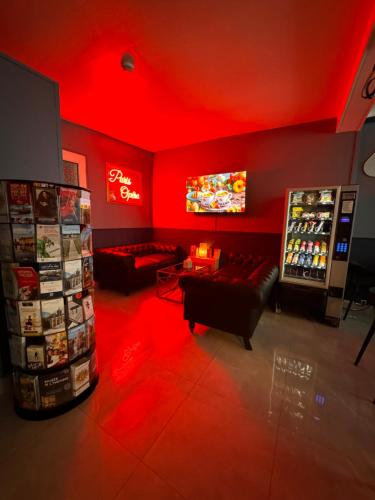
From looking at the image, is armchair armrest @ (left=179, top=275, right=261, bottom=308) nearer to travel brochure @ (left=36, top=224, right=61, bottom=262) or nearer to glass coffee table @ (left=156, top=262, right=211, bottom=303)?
glass coffee table @ (left=156, top=262, right=211, bottom=303)

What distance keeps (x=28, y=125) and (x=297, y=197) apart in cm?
327

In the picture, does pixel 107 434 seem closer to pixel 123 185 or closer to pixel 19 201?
pixel 19 201

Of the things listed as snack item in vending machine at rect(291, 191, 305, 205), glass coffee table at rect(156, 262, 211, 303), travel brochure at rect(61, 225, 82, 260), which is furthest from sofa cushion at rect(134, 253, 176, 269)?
snack item in vending machine at rect(291, 191, 305, 205)

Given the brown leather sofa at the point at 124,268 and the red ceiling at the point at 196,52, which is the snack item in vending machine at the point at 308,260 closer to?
the red ceiling at the point at 196,52

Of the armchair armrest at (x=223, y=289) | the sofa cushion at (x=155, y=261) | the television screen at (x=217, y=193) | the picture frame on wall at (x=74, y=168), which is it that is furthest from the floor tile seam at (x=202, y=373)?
the picture frame on wall at (x=74, y=168)

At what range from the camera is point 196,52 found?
6.48ft

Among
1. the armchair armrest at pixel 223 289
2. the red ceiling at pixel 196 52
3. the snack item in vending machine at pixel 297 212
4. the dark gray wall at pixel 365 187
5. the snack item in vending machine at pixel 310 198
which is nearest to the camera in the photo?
the red ceiling at pixel 196 52

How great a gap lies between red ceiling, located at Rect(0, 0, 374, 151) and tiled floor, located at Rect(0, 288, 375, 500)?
9.91 ft

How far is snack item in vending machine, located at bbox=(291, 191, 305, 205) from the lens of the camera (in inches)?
117

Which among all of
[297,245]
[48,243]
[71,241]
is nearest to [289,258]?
[297,245]

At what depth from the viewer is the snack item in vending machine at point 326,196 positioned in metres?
2.75

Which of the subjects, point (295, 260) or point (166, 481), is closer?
point (166, 481)

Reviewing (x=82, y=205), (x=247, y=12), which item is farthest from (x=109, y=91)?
(x=82, y=205)

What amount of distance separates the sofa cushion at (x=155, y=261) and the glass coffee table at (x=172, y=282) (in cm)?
21
